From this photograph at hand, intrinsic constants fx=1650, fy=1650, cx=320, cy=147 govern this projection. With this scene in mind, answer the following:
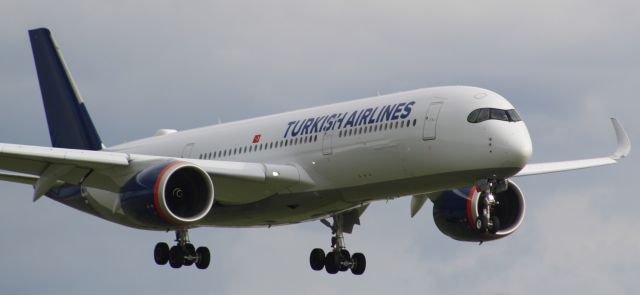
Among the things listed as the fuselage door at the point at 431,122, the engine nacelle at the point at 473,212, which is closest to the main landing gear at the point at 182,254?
the engine nacelle at the point at 473,212

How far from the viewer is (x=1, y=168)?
50375mm

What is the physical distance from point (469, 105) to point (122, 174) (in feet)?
34.3

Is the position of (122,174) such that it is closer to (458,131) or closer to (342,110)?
(342,110)

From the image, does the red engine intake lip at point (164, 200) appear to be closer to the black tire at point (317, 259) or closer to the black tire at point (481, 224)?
the black tire at point (317, 259)

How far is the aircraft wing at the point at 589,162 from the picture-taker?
5519cm

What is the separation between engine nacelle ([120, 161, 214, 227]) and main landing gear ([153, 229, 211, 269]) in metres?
4.67

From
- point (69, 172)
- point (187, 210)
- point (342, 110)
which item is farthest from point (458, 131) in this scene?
point (69, 172)

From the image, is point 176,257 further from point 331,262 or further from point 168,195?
point 331,262

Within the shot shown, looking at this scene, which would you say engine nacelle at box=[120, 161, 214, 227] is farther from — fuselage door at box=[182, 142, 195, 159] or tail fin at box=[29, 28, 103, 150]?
tail fin at box=[29, 28, 103, 150]

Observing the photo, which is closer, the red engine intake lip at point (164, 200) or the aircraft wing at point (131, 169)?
the red engine intake lip at point (164, 200)

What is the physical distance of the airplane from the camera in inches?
1852

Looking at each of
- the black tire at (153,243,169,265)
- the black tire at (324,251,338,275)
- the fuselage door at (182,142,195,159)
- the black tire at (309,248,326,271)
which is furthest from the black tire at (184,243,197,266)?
the black tire at (324,251,338,275)

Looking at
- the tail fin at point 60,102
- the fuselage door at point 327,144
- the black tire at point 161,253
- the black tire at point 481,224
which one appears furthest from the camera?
the tail fin at point 60,102

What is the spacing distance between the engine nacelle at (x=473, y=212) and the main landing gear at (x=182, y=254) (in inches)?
321
